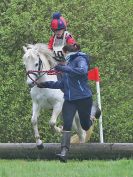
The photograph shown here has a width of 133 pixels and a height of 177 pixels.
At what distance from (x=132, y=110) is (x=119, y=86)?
2.37 feet

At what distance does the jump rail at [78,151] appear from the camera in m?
11.3

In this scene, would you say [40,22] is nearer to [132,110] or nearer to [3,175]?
[132,110]

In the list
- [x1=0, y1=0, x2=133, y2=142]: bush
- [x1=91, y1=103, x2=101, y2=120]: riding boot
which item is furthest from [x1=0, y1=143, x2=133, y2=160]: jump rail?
[x1=0, y1=0, x2=133, y2=142]: bush

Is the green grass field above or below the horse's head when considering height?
below

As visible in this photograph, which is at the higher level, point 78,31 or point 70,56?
point 78,31

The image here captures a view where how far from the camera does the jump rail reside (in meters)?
11.3

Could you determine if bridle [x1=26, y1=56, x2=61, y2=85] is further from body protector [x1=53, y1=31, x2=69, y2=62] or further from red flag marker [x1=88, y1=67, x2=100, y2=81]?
red flag marker [x1=88, y1=67, x2=100, y2=81]

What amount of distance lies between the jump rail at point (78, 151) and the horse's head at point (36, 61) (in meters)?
1.26

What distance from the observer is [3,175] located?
26.2 feet

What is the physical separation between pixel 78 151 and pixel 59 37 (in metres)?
2.18

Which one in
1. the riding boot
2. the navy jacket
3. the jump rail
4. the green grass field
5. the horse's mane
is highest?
the horse's mane

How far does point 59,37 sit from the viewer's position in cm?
1208

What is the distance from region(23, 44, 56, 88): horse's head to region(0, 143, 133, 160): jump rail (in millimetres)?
1264

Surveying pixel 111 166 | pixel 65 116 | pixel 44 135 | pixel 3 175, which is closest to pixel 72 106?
pixel 65 116
